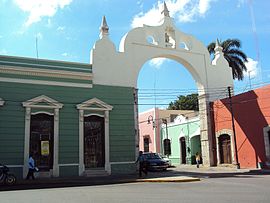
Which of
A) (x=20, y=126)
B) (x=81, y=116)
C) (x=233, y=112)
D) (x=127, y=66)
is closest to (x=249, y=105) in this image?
(x=233, y=112)

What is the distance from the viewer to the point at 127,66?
22.9 meters

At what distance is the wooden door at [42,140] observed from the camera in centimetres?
1956

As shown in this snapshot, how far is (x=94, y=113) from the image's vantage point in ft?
69.8

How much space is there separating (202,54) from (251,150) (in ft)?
27.5

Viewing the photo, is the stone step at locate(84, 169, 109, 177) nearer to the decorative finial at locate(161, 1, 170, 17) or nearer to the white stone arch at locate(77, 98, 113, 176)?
the white stone arch at locate(77, 98, 113, 176)

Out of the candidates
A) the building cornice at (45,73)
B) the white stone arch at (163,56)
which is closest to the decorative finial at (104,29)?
the white stone arch at (163,56)

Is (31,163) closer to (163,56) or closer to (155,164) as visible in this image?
(155,164)

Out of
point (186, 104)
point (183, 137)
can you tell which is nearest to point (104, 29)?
point (183, 137)

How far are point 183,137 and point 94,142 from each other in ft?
54.4

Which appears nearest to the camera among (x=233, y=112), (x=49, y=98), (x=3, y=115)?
(x=3, y=115)

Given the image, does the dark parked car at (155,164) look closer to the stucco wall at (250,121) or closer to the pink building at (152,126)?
the stucco wall at (250,121)

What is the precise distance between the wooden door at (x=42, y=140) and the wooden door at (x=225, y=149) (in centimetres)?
1331

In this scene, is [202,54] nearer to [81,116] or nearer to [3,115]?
[81,116]

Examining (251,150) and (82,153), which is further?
(251,150)
